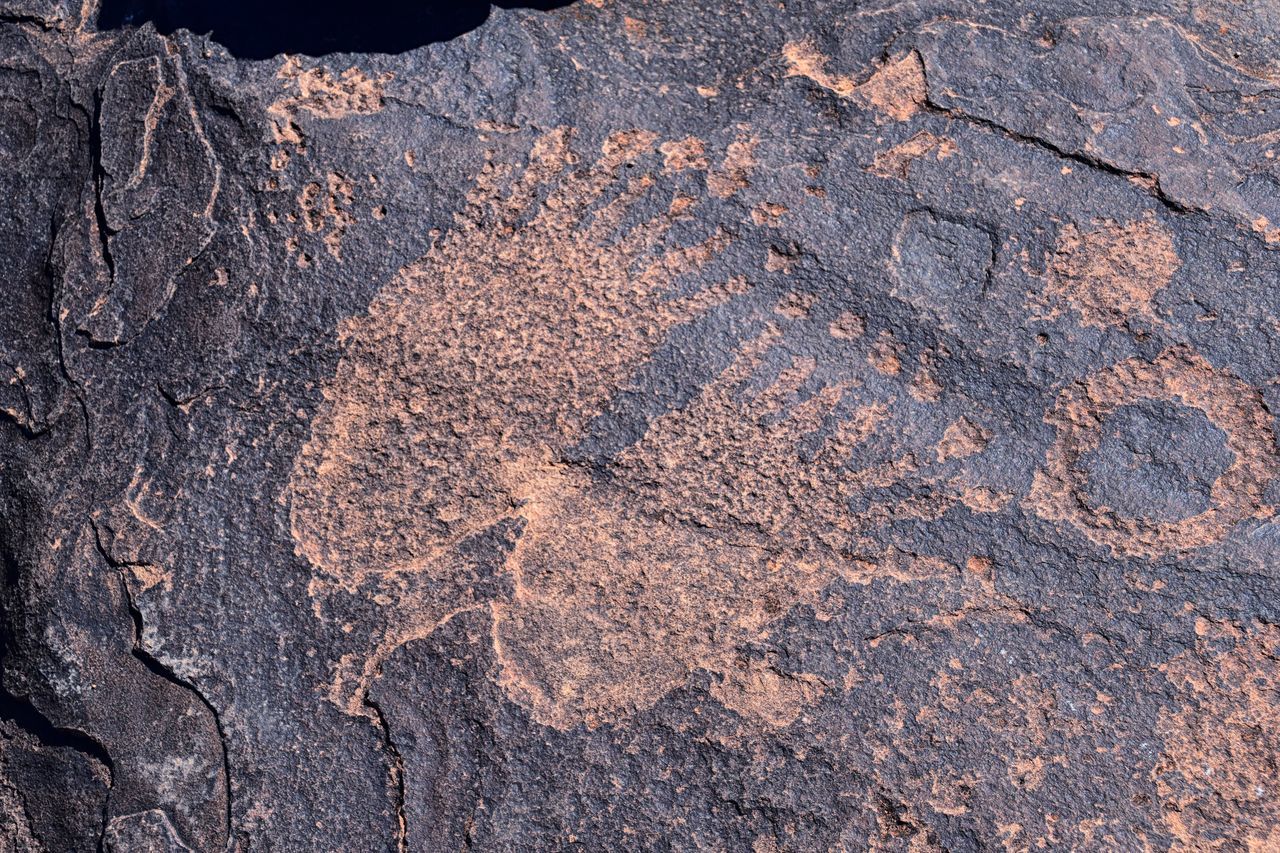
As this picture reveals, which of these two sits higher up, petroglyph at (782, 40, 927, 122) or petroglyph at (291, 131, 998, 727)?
petroglyph at (782, 40, 927, 122)

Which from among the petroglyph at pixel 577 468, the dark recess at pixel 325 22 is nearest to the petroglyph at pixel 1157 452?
the petroglyph at pixel 577 468

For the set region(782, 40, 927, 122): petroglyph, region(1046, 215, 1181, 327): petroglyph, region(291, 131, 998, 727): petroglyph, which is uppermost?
region(782, 40, 927, 122): petroglyph

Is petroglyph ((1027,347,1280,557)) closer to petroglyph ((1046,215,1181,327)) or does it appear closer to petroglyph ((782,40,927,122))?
petroglyph ((1046,215,1181,327))

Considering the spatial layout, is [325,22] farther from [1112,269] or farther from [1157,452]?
[1157,452]

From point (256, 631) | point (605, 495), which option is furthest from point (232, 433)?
point (605, 495)

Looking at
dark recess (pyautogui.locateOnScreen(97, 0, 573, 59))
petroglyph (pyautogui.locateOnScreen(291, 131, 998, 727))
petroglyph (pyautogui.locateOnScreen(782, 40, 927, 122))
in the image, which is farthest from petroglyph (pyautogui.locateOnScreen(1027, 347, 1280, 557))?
dark recess (pyautogui.locateOnScreen(97, 0, 573, 59))

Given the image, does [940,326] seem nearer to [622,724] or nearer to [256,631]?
[622,724]

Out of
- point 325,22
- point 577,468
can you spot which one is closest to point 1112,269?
point 577,468
